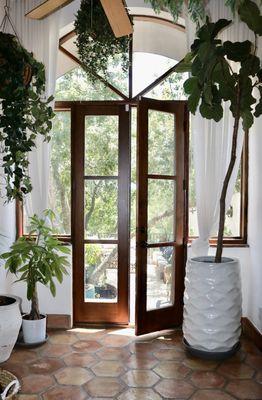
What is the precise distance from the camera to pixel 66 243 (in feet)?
13.5

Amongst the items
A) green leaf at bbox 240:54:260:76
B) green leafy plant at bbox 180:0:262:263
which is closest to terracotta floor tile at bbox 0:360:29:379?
green leafy plant at bbox 180:0:262:263

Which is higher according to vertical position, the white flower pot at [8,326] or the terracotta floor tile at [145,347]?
the white flower pot at [8,326]

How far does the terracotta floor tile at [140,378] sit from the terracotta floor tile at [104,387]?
0.08 metres

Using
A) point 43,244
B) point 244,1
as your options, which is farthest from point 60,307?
point 244,1

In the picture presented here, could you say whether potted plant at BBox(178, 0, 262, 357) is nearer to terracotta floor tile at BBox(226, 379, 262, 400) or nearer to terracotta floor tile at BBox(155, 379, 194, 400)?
terracotta floor tile at BBox(226, 379, 262, 400)

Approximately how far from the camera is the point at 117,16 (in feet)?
8.48

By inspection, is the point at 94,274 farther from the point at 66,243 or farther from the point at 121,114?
the point at 121,114

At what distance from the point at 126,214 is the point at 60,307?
117 cm

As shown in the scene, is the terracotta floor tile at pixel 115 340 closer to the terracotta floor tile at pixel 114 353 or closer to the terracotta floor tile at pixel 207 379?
the terracotta floor tile at pixel 114 353

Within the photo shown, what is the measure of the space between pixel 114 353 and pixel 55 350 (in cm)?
53

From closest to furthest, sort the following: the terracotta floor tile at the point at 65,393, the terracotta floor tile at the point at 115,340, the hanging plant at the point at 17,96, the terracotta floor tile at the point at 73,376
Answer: the hanging plant at the point at 17,96 → the terracotta floor tile at the point at 65,393 → the terracotta floor tile at the point at 73,376 → the terracotta floor tile at the point at 115,340

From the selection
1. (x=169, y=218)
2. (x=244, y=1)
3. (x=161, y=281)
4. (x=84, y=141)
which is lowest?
(x=161, y=281)

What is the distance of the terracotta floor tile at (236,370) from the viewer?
3.05 meters

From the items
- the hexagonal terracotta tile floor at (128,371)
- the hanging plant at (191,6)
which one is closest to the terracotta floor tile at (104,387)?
the hexagonal terracotta tile floor at (128,371)
